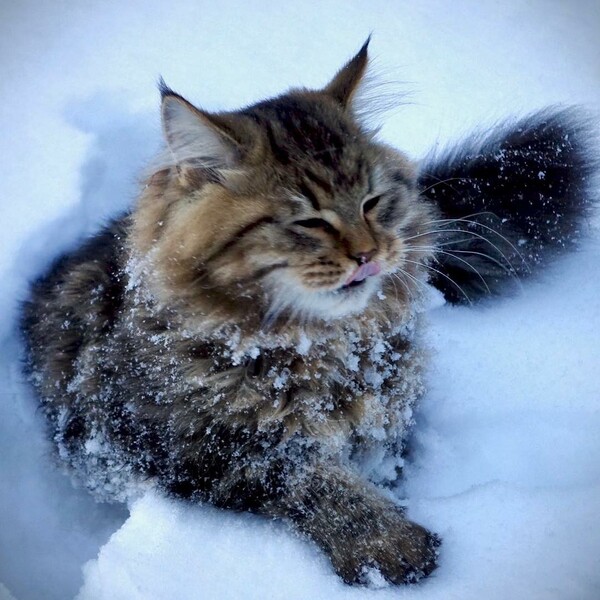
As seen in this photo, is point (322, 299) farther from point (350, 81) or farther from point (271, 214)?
point (350, 81)

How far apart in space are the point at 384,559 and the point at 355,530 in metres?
0.11

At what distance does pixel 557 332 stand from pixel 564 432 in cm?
40

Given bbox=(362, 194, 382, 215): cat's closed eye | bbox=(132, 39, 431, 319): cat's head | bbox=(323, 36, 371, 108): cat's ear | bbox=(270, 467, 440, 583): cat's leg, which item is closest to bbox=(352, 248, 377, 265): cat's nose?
bbox=(132, 39, 431, 319): cat's head

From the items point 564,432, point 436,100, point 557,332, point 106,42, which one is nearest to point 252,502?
point 564,432

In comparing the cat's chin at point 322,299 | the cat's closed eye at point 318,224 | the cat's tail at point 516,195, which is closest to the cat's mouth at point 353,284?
the cat's chin at point 322,299

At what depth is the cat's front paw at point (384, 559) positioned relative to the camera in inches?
54.8

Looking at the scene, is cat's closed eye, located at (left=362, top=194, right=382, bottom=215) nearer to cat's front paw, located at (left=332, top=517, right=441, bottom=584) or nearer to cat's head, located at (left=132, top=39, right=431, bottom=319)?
cat's head, located at (left=132, top=39, right=431, bottom=319)

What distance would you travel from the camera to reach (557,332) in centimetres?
187

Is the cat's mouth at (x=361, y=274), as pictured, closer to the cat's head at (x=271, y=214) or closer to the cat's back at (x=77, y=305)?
the cat's head at (x=271, y=214)

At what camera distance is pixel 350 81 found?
148cm

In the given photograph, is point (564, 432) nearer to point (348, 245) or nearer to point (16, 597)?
point (348, 245)

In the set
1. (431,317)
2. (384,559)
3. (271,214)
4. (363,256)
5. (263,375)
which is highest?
(271,214)

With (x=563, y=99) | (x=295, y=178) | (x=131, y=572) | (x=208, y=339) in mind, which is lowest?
A: (x=131, y=572)

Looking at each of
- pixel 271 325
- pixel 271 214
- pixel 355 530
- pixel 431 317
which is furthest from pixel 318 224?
pixel 431 317
